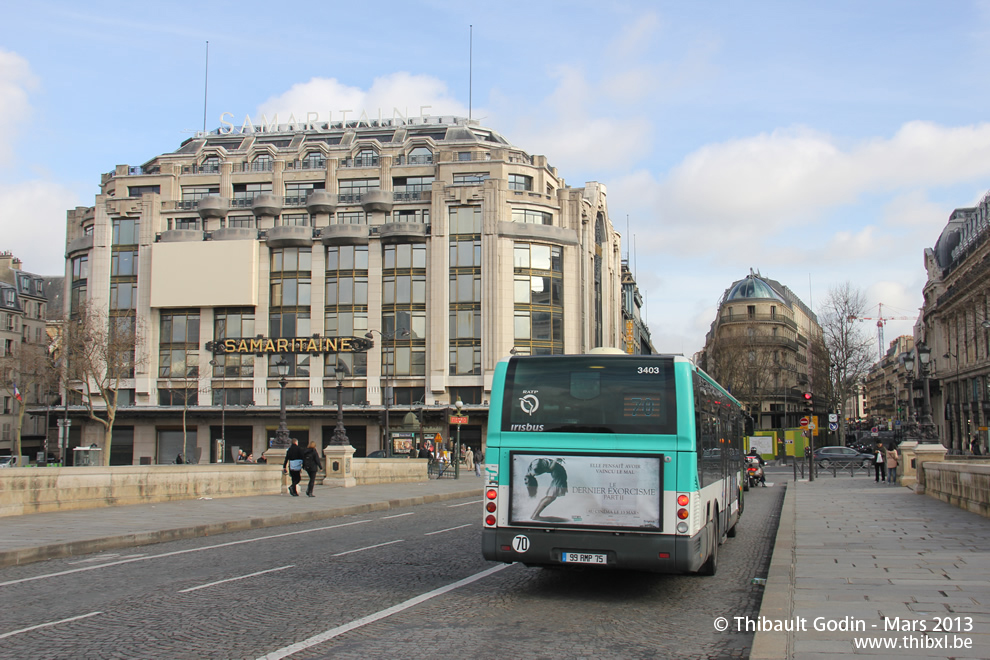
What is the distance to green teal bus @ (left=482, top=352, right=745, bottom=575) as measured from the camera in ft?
29.9

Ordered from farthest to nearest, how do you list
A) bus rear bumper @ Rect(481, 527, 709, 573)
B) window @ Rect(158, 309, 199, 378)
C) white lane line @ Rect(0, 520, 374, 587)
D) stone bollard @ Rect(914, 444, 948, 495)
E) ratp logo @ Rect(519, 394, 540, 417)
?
window @ Rect(158, 309, 199, 378) → stone bollard @ Rect(914, 444, 948, 495) → white lane line @ Rect(0, 520, 374, 587) → ratp logo @ Rect(519, 394, 540, 417) → bus rear bumper @ Rect(481, 527, 709, 573)

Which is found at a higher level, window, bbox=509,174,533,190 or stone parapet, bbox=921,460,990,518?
window, bbox=509,174,533,190

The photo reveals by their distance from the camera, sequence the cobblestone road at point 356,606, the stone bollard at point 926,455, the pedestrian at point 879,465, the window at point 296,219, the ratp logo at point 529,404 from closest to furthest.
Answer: the cobblestone road at point 356,606 < the ratp logo at point 529,404 < the stone bollard at point 926,455 < the pedestrian at point 879,465 < the window at point 296,219

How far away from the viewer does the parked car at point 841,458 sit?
47209 millimetres

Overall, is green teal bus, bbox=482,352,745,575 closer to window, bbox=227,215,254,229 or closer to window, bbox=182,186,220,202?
window, bbox=227,215,254,229

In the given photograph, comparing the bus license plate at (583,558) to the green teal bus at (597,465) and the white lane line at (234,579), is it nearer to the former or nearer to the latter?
the green teal bus at (597,465)

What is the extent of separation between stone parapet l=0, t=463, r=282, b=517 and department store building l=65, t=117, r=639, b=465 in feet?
115

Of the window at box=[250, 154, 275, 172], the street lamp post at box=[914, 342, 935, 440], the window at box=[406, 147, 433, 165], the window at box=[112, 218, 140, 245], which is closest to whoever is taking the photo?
the street lamp post at box=[914, 342, 935, 440]

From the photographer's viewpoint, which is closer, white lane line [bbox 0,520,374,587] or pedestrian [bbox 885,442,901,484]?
white lane line [bbox 0,520,374,587]

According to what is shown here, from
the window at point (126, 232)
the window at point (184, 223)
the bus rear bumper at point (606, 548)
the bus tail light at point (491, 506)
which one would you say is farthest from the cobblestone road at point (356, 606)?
the window at point (126, 232)

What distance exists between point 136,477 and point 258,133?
194 ft

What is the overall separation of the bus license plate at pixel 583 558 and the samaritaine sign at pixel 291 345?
5419cm

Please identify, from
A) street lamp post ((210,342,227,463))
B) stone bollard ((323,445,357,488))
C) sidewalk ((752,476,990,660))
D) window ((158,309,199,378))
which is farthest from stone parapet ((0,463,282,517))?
window ((158,309,199,378))

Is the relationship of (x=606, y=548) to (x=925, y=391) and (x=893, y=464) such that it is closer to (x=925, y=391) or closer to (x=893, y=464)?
(x=925, y=391)
